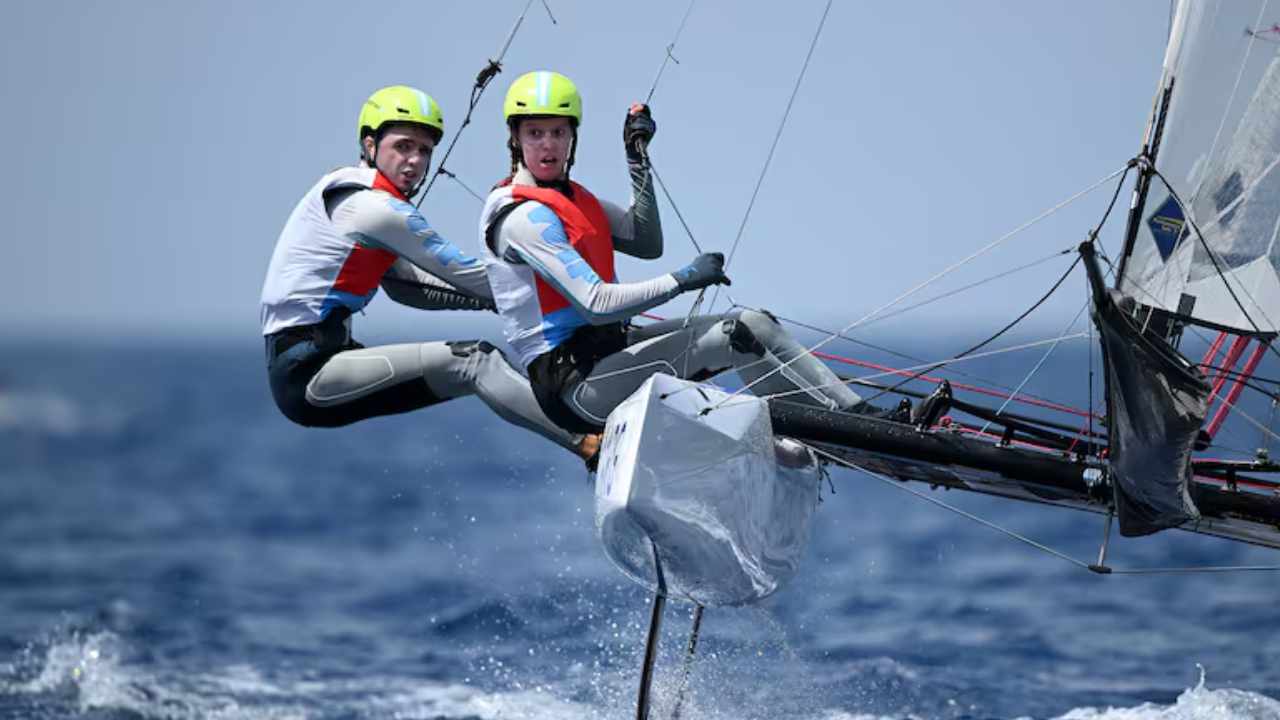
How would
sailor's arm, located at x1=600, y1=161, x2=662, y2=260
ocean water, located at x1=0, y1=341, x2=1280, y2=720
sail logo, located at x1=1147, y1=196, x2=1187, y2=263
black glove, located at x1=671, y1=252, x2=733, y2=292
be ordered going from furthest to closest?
1. ocean water, located at x1=0, y1=341, x2=1280, y2=720
2. sailor's arm, located at x1=600, y1=161, x2=662, y2=260
3. sail logo, located at x1=1147, y1=196, x2=1187, y2=263
4. black glove, located at x1=671, y1=252, x2=733, y2=292

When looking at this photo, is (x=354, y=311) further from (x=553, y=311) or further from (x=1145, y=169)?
(x=1145, y=169)

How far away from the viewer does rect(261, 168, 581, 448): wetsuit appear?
585 cm

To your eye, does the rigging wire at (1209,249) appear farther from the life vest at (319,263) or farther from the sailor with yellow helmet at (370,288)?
the life vest at (319,263)

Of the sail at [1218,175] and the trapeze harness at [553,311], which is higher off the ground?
the sail at [1218,175]

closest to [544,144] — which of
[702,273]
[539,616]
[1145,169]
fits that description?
[702,273]

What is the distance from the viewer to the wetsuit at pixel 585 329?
555cm

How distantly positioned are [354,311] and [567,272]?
962mm

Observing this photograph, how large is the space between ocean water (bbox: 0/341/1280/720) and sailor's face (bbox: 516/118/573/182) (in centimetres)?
255

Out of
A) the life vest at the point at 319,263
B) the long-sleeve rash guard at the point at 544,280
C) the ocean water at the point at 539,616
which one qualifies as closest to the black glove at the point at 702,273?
the long-sleeve rash guard at the point at 544,280

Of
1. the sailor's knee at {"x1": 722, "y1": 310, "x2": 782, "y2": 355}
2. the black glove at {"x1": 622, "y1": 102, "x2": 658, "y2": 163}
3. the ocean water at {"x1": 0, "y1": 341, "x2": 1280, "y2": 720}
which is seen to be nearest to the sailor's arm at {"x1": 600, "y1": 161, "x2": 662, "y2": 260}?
the black glove at {"x1": 622, "y1": 102, "x2": 658, "y2": 163}

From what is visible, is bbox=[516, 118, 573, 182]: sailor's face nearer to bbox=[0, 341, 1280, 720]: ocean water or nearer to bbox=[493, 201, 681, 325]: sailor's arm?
bbox=[493, 201, 681, 325]: sailor's arm

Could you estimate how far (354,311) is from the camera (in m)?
6.15

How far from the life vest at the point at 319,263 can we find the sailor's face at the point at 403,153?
0.13 feet

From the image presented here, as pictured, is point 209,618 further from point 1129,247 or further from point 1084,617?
point 1129,247
